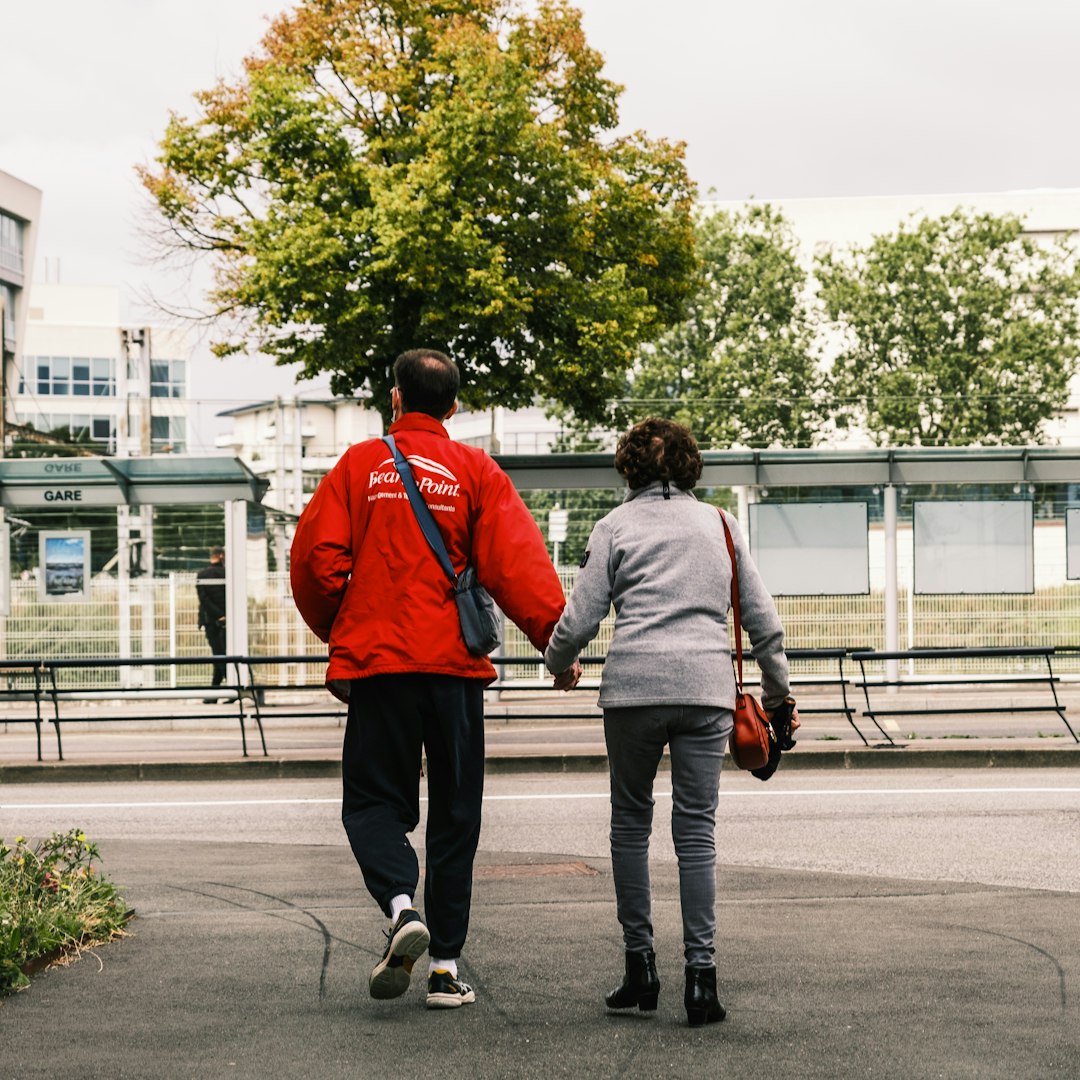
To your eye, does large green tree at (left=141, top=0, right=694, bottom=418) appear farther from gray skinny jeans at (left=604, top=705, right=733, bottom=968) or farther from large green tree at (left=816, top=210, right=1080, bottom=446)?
large green tree at (left=816, top=210, right=1080, bottom=446)

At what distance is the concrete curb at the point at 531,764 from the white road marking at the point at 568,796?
1512mm

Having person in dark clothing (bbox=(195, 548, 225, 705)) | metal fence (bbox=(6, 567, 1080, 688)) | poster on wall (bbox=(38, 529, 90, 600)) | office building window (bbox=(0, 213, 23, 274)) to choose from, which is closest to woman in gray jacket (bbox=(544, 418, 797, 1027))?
metal fence (bbox=(6, 567, 1080, 688))

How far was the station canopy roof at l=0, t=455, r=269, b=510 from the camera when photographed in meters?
19.8

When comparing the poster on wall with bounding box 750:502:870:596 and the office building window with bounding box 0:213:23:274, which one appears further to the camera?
the office building window with bounding box 0:213:23:274

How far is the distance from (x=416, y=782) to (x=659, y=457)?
1.20 metres

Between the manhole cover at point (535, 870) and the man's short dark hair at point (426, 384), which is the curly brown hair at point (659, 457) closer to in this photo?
the man's short dark hair at point (426, 384)

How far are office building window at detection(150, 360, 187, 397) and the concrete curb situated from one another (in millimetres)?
93560

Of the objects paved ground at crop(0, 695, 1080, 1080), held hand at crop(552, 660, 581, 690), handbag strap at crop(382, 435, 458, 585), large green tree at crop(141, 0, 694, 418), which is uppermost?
large green tree at crop(141, 0, 694, 418)

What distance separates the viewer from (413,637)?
192 inches

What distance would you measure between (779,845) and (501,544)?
4.69 m

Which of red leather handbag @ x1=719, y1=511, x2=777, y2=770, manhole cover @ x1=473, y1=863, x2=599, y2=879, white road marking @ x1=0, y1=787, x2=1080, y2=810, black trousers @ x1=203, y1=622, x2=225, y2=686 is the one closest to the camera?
red leather handbag @ x1=719, y1=511, x2=777, y2=770

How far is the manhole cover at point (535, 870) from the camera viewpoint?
790 cm

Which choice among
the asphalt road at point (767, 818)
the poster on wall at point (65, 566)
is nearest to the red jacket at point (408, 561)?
the asphalt road at point (767, 818)

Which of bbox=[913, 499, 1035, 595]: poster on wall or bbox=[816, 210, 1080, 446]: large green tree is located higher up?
bbox=[816, 210, 1080, 446]: large green tree
